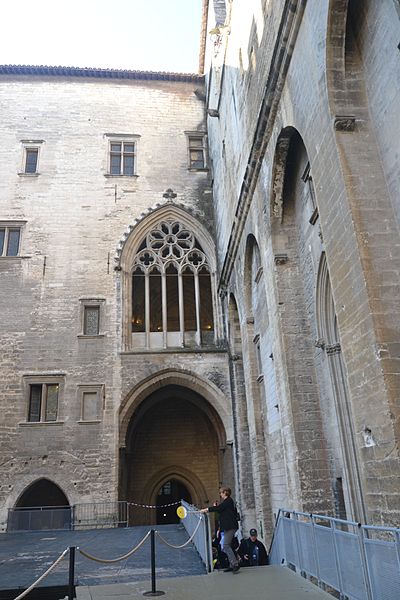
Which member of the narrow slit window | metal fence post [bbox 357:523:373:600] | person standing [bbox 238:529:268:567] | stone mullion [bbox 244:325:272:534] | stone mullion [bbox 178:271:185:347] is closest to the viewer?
metal fence post [bbox 357:523:373:600]

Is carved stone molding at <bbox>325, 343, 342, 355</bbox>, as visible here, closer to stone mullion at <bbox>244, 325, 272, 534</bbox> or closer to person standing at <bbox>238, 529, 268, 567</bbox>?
person standing at <bbox>238, 529, 268, 567</bbox>

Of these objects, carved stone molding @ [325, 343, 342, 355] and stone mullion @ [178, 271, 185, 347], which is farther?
stone mullion @ [178, 271, 185, 347]

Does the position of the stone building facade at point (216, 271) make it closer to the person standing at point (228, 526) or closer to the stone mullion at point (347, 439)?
the stone mullion at point (347, 439)

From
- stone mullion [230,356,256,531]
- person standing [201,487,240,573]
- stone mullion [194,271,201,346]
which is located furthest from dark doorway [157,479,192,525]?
person standing [201,487,240,573]

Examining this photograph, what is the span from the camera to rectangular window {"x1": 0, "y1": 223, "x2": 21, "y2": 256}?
56.7 ft

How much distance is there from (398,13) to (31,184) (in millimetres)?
15610

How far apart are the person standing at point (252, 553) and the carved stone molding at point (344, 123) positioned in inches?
252

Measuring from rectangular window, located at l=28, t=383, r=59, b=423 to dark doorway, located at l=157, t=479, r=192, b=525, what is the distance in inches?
243

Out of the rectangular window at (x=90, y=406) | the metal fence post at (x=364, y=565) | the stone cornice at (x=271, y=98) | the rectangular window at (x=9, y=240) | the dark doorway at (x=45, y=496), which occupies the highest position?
the rectangular window at (x=9, y=240)

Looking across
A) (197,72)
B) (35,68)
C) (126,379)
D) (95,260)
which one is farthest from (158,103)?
(126,379)

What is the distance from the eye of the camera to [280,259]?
975cm

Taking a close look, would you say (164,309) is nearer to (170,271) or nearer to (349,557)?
(170,271)

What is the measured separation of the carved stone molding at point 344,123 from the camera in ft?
20.1

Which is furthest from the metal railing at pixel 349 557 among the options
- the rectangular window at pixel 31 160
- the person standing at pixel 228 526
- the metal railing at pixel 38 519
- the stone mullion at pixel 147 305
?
the rectangular window at pixel 31 160
